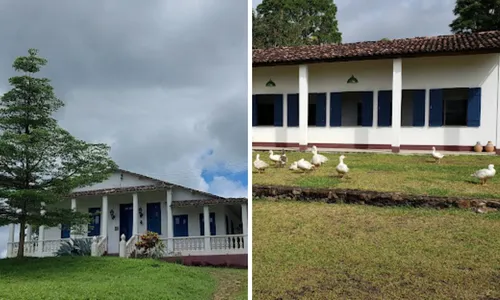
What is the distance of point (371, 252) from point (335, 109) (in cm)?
183

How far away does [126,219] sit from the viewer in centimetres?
184

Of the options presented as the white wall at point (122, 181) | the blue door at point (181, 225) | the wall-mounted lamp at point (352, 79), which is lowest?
the blue door at point (181, 225)

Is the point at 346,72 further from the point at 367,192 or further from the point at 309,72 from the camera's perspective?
the point at 367,192

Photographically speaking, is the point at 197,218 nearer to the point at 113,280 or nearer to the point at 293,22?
the point at 113,280

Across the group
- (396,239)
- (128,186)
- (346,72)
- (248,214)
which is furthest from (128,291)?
(346,72)

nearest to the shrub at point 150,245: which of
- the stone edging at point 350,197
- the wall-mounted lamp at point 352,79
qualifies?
the stone edging at point 350,197

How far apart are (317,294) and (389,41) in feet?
8.79

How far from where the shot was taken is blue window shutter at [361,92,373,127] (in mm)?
4246

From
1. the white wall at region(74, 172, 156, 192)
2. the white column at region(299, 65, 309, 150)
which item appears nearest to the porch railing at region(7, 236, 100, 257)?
the white wall at region(74, 172, 156, 192)

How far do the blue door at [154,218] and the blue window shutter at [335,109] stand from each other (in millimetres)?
2297

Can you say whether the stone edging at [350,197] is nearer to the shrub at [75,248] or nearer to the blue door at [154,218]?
the blue door at [154,218]

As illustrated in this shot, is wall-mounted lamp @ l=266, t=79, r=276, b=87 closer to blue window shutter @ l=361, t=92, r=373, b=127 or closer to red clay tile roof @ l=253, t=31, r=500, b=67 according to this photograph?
red clay tile roof @ l=253, t=31, r=500, b=67

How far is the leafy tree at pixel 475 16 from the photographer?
3227 millimetres

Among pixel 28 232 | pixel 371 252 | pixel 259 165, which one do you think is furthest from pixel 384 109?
pixel 28 232
